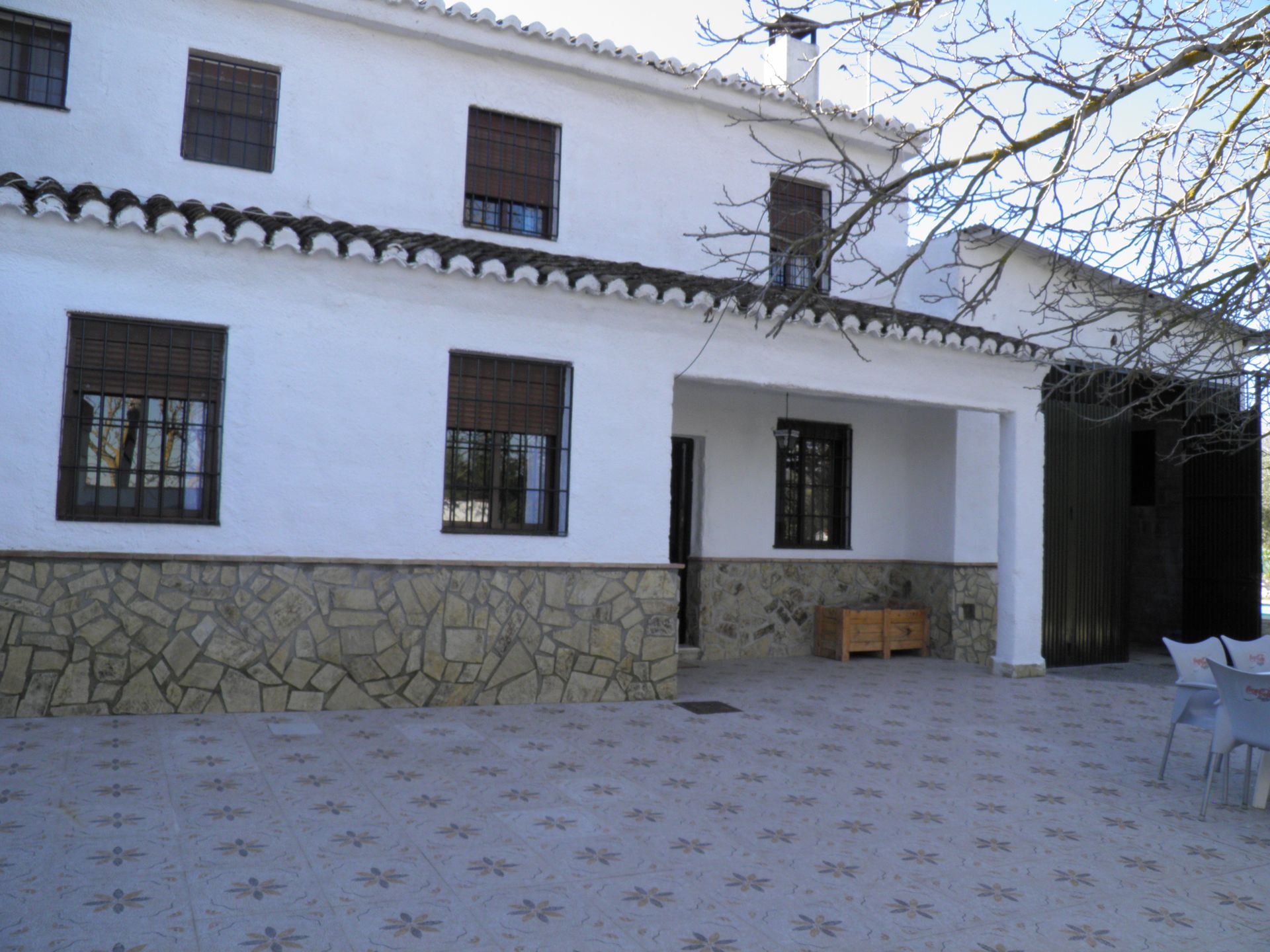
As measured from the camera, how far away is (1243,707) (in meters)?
5.38

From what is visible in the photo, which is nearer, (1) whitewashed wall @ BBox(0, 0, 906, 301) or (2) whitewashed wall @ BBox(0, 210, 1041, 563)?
(2) whitewashed wall @ BBox(0, 210, 1041, 563)

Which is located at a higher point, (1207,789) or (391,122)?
(391,122)

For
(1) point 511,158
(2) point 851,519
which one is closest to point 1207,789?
(2) point 851,519

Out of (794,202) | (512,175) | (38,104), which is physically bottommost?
(38,104)

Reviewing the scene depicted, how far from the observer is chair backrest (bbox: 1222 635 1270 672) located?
22.1 ft

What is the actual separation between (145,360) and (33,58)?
3449mm

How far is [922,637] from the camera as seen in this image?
39.3 feet

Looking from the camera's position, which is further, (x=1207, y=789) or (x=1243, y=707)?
(x=1207, y=789)

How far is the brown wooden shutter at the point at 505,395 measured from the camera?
26.2 ft

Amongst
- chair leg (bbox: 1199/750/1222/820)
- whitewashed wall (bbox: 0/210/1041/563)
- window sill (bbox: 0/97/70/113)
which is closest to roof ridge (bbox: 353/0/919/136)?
whitewashed wall (bbox: 0/210/1041/563)

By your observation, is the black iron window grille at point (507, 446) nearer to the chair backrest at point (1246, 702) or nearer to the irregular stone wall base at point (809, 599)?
the irregular stone wall base at point (809, 599)

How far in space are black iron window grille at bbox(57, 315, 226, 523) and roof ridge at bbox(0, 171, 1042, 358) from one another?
75 centimetres

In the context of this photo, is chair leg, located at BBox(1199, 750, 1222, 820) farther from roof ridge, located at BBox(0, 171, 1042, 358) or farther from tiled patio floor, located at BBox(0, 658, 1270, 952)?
roof ridge, located at BBox(0, 171, 1042, 358)

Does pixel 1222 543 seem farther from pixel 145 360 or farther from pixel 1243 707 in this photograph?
pixel 145 360
